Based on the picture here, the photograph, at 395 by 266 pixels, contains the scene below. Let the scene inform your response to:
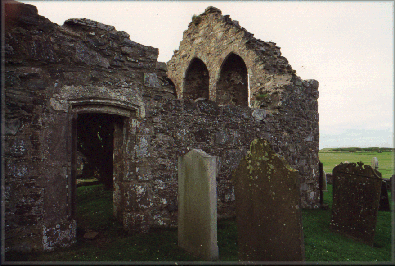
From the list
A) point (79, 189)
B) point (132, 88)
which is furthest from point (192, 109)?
point (79, 189)

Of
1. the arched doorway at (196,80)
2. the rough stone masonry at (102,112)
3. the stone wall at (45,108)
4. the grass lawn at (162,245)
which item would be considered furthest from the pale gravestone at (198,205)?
the arched doorway at (196,80)

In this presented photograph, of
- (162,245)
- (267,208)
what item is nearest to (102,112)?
(162,245)

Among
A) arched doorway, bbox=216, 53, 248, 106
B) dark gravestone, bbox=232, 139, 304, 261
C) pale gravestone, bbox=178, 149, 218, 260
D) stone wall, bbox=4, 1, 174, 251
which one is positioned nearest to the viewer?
dark gravestone, bbox=232, 139, 304, 261

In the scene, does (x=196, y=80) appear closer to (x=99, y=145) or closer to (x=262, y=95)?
(x=262, y=95)

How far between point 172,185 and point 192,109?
1639mm

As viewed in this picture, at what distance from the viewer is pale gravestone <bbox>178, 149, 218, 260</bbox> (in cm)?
343

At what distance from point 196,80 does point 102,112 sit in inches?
279

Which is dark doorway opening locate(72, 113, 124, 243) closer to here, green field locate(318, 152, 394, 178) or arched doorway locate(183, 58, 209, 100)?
arched doorway locate(183, 58, 209, 100)

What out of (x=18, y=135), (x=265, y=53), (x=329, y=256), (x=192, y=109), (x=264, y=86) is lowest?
(x=329, y=256)

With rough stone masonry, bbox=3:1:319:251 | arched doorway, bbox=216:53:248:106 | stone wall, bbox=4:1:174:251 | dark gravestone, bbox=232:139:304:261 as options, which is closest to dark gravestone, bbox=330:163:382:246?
rough stone masonry, bbox=3:1:319:251

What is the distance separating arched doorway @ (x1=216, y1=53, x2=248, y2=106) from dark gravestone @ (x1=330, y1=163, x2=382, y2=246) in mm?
4992

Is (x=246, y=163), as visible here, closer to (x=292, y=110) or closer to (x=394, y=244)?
(x=394, y=244)

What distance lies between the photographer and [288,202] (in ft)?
9.41

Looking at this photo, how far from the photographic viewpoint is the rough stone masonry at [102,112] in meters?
3.71
